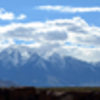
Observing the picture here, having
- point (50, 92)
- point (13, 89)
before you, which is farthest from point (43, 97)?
point (13, 89)

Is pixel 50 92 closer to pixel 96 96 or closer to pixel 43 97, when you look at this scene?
pixel 43 97

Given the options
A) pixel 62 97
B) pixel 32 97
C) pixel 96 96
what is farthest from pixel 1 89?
pixel 96 96

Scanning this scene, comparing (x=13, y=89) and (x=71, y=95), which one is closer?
(x=71, y=95)

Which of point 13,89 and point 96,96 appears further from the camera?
point 13,89

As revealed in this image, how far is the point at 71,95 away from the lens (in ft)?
82.3

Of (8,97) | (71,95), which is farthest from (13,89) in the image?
(71,95)

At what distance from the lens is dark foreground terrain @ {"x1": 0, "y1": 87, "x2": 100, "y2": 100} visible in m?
25.1

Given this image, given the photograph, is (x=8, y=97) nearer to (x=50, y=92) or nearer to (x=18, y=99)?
(x=18, y=99)

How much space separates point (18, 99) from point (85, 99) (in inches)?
189

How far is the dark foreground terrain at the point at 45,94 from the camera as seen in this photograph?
2512 centimetres

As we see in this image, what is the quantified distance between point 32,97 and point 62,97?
7.96ft

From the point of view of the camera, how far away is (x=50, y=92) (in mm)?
25703

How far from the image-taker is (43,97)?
84.8 ft

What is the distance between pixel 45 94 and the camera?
1020 inches
